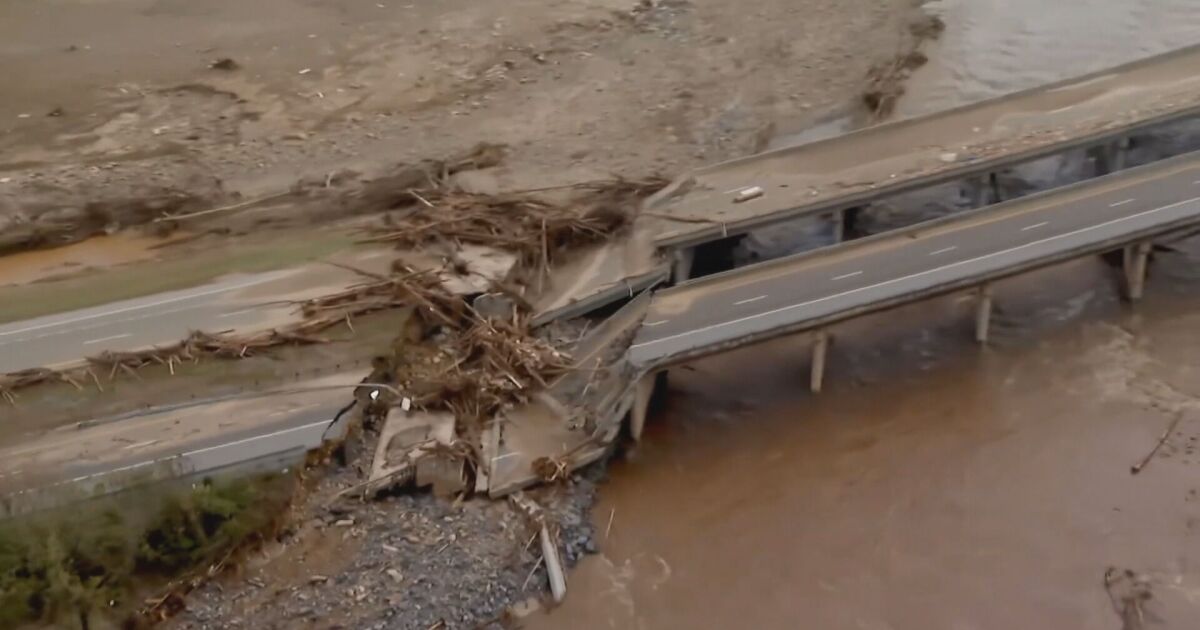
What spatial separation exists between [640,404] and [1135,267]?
436 centimetres

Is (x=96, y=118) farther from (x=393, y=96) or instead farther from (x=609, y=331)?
(x=609, y=331)

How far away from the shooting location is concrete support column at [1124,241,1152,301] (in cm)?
979

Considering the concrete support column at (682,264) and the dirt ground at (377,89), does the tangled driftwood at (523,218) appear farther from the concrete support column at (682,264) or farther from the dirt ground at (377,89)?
the concrete support column at (682,264)

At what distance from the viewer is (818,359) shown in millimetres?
9109

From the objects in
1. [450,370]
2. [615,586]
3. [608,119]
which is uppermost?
[608,119]

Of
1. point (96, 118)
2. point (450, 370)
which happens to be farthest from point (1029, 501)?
point (96, 118)

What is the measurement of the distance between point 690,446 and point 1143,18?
946 cm

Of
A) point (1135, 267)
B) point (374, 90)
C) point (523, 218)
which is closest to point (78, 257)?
point (374, 90)

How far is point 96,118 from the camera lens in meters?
13.3

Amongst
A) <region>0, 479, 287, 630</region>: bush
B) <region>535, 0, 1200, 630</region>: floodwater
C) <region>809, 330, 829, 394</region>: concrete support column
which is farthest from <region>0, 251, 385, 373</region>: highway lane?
<region>809, 330, 829, 394</region>: concrete support column

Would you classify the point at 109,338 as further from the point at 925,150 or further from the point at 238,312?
the point at 925,150

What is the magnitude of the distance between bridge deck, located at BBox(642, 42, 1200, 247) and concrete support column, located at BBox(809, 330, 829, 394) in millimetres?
1360

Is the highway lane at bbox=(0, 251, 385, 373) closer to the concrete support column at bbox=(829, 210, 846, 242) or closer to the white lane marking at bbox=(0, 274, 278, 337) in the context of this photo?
the white lane marking at bbox=(0, 274, 278, 337)

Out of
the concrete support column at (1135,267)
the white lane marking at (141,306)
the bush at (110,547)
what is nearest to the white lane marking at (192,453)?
the bush at (110,547)
